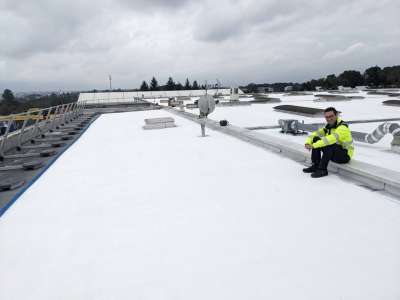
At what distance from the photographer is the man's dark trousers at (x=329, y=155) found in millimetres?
4637

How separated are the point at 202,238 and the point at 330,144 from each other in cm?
267

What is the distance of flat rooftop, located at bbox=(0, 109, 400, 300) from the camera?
2287mm

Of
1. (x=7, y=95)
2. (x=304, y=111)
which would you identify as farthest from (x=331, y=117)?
(x=7, y=95)

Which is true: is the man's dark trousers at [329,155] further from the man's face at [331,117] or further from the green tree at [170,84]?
the green tree at [170,84]

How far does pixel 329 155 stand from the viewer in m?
4.65

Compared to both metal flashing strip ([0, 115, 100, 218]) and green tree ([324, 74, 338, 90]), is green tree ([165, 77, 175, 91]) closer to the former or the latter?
green tree ([324, 74, 338, 90])

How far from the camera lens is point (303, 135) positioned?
29.4 feet

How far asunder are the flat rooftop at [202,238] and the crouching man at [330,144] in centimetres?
30

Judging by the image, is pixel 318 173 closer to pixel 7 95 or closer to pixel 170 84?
pixel 170 84

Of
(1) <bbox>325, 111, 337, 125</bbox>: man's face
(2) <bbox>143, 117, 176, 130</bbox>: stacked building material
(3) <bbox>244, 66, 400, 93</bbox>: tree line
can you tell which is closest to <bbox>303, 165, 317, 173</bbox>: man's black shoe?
(1) <bbox>325, 111, 337, 125</bbox>: man's face

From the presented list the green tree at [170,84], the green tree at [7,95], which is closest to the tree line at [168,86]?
the green tree at [170,84]

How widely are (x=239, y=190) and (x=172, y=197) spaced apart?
3.24ft

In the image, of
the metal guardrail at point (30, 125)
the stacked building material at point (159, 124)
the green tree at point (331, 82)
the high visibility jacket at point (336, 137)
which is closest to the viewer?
the high visibility jacket at point (336, 137)

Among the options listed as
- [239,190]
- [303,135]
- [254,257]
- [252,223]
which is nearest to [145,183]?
[239,190]
